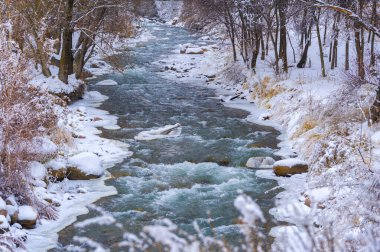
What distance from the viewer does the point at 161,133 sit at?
1355cm

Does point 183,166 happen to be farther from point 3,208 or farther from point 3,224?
point 3,224

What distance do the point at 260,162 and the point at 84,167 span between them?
4.07 metres

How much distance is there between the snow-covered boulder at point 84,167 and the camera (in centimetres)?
991

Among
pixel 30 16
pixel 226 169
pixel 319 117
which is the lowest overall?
pixel 226 169

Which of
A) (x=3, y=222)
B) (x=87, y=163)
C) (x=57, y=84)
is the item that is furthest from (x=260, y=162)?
(x=57, y=84)

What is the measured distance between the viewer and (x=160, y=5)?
7038 cm

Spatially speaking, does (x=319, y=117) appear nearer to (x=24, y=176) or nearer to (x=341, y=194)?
(x=341, y=194)

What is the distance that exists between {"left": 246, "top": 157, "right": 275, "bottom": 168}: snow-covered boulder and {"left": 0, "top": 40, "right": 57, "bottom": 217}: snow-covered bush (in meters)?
4.75

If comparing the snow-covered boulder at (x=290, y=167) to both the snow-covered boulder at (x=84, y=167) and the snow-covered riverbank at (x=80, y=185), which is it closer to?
the snow-covered riverbank at (x=80, y=185)

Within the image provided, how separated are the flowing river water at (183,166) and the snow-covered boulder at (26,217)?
0.51 meters

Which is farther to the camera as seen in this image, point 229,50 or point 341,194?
point 229,50

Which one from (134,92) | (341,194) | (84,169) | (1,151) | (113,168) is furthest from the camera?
(134,92)

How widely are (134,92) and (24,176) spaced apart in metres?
12.5

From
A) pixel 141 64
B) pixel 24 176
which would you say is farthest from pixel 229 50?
pixel 24 176
